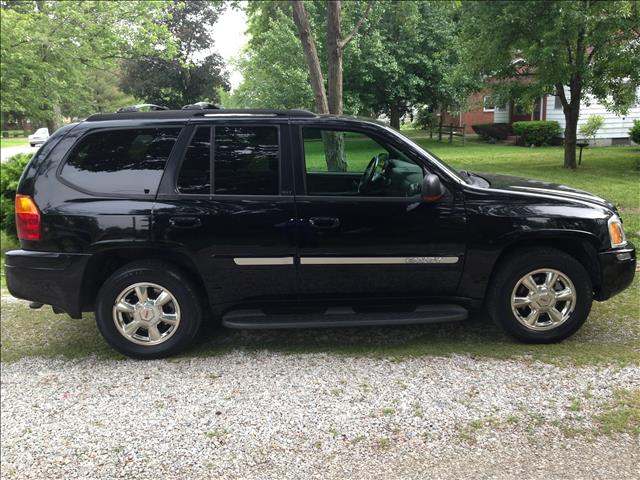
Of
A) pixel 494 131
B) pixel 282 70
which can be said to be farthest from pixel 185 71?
pixel 494 131

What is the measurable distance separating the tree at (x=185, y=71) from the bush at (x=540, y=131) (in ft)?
50.8

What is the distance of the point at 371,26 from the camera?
2423cm

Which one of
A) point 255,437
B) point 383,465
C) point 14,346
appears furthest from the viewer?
point 14,346

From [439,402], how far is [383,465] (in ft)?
2.38

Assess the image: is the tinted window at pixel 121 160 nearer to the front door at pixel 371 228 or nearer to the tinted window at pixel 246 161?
the tinted window at pixel 246 161

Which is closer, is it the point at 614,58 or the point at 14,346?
the point at 14,346

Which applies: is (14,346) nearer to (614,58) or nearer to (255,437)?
(255,437)

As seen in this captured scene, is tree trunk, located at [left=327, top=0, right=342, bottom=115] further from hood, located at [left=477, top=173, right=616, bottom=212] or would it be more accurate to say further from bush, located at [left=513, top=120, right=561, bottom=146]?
bush, located at [left=513, top=120, right=561, bottom=146]

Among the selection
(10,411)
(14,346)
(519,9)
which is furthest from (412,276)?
(519,9)

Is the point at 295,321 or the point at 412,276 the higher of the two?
the point at 412,276

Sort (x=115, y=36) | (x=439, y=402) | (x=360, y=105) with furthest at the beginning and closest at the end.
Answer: (x=360, y=105) → (x=115, y=36) → (x=439, y=402)

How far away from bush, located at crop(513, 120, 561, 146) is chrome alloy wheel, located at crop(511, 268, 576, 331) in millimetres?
20667

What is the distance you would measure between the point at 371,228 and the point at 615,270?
188 centimetres

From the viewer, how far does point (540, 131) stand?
2278 centimetres
